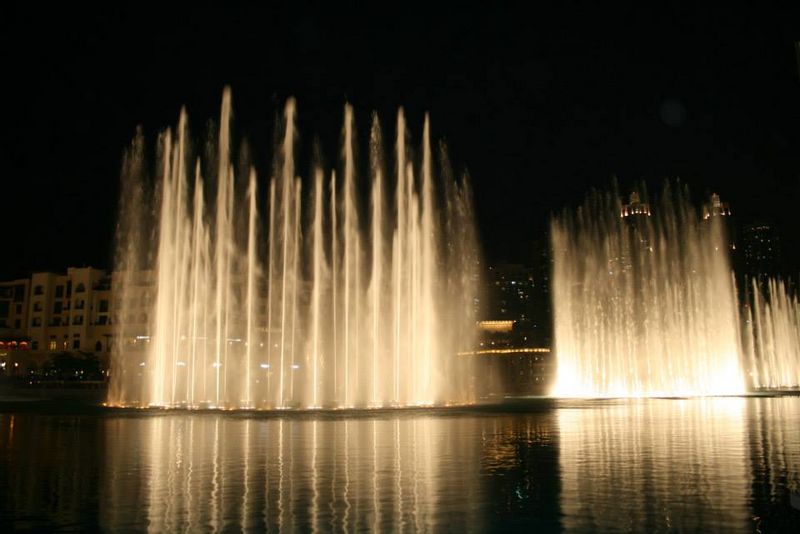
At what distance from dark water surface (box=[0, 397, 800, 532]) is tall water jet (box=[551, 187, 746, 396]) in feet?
103

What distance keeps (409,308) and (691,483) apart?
2362 centimetres

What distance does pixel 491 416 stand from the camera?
924 inches

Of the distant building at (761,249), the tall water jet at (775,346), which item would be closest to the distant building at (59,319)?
the tall water jet at (775,346)

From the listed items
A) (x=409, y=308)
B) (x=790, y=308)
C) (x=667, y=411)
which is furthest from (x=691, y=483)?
(x=790, y=308)

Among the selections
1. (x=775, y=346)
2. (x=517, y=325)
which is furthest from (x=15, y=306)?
(x=775, y=346)

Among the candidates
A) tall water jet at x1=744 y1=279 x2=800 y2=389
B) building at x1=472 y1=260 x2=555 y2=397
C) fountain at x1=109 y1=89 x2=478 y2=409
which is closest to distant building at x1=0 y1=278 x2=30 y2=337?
building at x1=472 y1=260 x2=555 y2=397

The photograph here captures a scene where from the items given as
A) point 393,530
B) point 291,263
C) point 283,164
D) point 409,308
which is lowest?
point 393,530

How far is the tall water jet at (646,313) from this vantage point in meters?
49.8

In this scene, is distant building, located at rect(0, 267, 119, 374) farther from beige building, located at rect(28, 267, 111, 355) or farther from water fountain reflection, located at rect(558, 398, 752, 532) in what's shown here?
water fountain reflection, located at rect(558, 398, 752, 532)

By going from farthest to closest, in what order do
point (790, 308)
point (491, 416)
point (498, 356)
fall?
1. point (498, 356)
2. point (790, 308)
3. point (491, 416)

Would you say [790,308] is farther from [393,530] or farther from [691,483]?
[393,530]

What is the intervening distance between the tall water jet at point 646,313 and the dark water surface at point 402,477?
3126 cm

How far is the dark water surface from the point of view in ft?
26.1

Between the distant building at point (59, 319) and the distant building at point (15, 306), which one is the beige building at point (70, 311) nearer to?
the distant building at point (59, 319)
